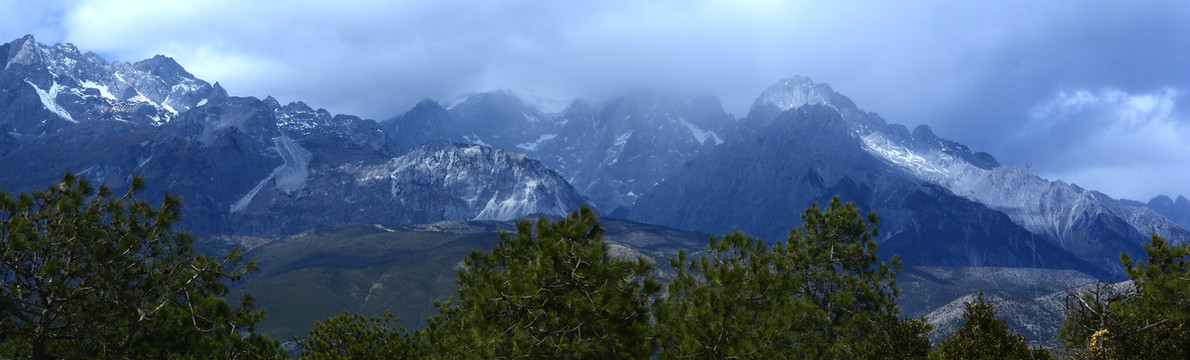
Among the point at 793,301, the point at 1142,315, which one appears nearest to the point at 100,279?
the point at 793,301

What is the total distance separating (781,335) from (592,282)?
20.8 feet

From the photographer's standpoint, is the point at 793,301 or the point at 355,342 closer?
the point at 793,301

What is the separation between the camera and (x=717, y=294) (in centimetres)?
2467

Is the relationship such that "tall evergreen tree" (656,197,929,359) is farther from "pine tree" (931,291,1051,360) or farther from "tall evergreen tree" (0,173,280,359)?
"tall evergreen tree" (0,173,280,359)

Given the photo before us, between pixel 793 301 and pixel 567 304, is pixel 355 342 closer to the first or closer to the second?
pixel 567 304

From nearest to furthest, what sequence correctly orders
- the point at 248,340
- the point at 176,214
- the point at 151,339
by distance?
the point at 176,214
the point at 151,339
the point at 248,340

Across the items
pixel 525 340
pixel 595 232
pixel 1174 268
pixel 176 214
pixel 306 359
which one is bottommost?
pixel 306 359

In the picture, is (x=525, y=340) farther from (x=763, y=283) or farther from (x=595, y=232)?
(x=763, y=283)

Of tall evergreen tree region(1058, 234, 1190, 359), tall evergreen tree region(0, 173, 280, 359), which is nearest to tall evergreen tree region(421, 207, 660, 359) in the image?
tall evergreen tree region(0, 173, 280, 359)

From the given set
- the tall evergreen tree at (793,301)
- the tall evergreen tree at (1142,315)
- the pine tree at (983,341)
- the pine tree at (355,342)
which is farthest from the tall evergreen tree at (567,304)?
the pine tree at (355,342)

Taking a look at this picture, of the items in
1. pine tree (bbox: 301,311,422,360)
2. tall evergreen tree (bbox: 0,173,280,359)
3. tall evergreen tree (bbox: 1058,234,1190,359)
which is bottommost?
pine tree (bbox: 301,311,422,360)

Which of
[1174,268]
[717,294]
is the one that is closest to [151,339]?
[717,294]

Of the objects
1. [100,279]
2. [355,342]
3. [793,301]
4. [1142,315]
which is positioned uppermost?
[1142,315]

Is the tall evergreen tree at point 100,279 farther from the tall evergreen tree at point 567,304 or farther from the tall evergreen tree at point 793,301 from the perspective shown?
the tall evergreen tree at point 793,301
